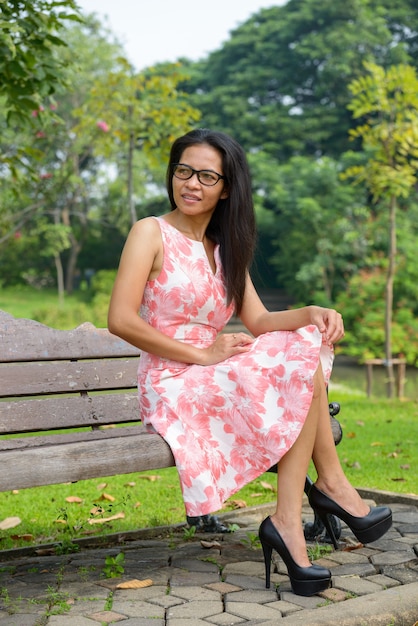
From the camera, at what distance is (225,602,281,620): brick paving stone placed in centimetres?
275

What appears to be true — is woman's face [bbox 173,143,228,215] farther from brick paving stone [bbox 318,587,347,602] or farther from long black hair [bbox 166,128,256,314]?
brick paving stone [bbox 318,587,347,602]

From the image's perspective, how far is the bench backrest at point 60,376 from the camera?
11.6 feet

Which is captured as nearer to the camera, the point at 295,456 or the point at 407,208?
the point at 295,456

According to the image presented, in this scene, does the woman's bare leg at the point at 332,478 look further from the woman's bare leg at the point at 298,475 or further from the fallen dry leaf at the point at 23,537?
the fallen dry leaf at the point at 23,537

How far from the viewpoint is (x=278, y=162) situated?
3109 cm

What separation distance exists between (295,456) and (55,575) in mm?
979

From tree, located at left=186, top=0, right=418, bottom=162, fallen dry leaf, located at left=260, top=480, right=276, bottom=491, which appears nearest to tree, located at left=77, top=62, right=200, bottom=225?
fallen dry leaf, located at left=260, top=480, right=276, bottom=491

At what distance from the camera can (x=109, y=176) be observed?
32406mm

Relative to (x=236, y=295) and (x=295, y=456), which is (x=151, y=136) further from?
(x=295, y=456)

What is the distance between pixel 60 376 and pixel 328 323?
45.0 inches

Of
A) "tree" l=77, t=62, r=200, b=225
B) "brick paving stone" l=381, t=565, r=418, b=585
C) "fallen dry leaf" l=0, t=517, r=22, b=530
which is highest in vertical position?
"tree" l=77, t=62, r=200, b=225

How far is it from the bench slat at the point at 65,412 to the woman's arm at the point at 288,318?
0.64m

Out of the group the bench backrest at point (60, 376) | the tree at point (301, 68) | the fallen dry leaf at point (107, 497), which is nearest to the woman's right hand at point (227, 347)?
the bench backrest at point (60, 376)

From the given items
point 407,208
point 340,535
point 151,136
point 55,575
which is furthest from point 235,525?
point 407,208
